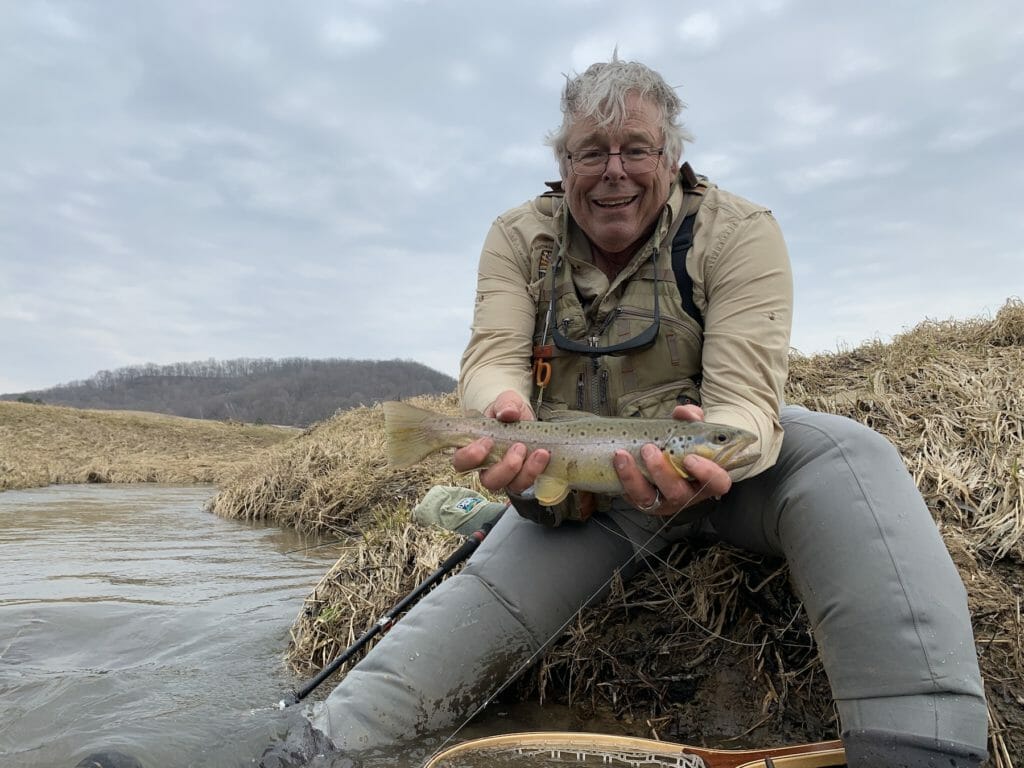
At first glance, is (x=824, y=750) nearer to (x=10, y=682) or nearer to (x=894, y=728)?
(x=894, y=728)

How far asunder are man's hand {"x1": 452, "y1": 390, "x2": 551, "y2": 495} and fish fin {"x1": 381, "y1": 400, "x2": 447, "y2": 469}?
18 cm

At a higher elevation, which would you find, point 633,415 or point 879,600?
→ point 633,415

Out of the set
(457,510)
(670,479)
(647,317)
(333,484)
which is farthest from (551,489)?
(333,484)

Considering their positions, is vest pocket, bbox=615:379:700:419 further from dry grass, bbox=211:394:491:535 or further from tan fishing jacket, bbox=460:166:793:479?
dry grass, bbox=211:394:491:535

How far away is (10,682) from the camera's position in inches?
179

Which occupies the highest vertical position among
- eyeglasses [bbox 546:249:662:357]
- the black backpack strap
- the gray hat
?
the black backpack strap

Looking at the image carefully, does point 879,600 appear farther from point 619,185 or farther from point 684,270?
point 619,185

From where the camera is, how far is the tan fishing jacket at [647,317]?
3.33 m

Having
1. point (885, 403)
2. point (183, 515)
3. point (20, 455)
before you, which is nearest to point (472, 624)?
point (885, 403)

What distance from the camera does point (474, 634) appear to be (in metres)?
3.44

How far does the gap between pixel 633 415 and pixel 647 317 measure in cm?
50

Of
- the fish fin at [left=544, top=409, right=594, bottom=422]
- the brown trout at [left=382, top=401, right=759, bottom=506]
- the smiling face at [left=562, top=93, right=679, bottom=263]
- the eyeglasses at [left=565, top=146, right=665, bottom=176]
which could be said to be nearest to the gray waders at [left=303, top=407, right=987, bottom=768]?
the brown trout at [left=382, top=401, right=759, bottom=506]

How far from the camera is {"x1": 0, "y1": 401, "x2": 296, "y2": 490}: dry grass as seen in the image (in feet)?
82.6

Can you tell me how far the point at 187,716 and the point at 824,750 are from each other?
311 centimetres
